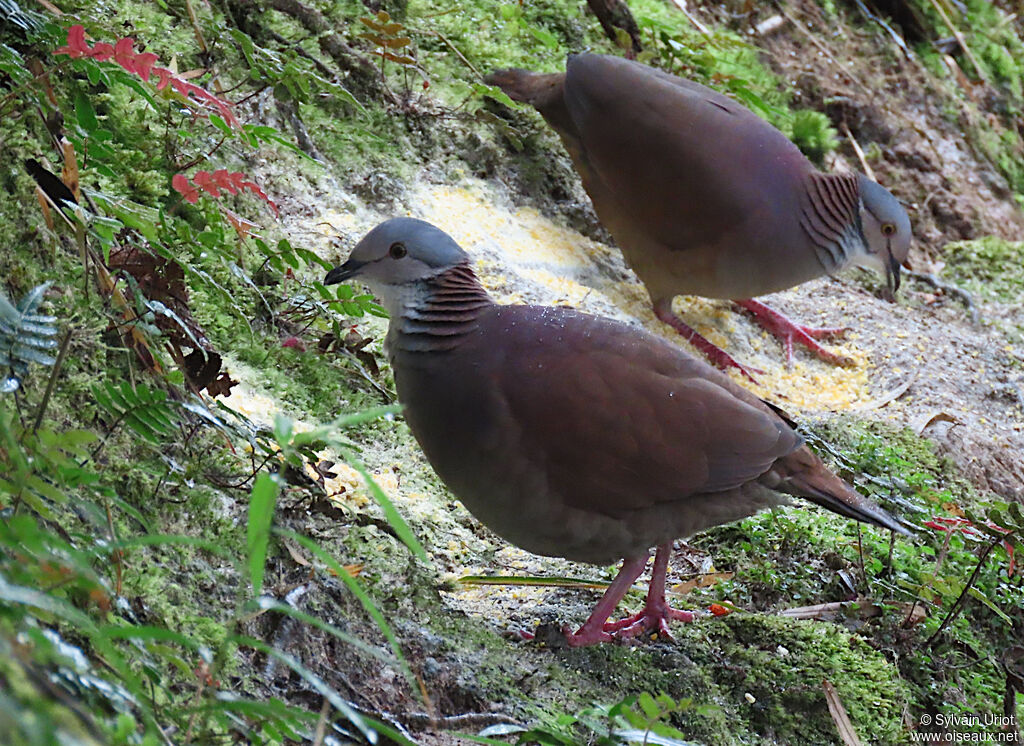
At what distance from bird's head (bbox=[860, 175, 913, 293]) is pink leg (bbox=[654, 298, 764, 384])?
2.81 ft

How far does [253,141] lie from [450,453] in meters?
1.13

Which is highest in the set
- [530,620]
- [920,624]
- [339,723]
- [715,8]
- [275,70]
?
[275,70]

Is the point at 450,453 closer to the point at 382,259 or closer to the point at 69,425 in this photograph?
the point at 382,259

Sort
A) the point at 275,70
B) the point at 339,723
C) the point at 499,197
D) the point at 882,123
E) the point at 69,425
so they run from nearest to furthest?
the point at 339,723 < the point at 69,425 < the point at 275,70 < the point at 499,197 < the point at 882,123

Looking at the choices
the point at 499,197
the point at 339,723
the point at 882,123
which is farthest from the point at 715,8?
the point at 339,723

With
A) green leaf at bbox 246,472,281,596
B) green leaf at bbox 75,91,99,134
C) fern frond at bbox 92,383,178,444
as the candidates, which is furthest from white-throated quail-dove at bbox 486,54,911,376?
green leaf at bbox 246,472,281,596

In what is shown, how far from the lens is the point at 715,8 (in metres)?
7.96

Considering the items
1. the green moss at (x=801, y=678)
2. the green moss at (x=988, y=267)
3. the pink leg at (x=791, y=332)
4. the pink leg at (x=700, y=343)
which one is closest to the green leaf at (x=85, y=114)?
the green moss at (x=801, y=678)

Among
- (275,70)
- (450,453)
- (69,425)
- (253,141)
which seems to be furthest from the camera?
(275,70)

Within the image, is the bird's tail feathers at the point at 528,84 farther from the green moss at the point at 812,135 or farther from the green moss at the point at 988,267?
the green moss at the point at 988,267

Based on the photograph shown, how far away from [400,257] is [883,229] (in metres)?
3.09

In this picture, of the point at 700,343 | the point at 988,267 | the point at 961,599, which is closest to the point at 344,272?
the point at 961,599

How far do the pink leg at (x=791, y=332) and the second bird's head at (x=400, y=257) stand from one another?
2.74m

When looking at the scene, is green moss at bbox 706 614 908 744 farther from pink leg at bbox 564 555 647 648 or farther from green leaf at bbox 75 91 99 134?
green leaf at bbox 75 91 99 134
